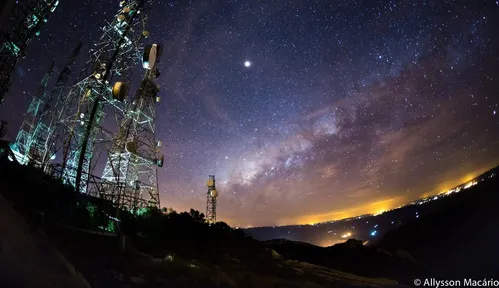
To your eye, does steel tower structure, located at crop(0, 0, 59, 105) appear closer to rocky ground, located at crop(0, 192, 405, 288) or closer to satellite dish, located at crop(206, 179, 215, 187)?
rocky ground, located at crop(0, 192, 405, 288)

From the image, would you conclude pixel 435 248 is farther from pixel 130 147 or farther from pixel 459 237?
pixel 130 147

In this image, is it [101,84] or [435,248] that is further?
[435,248]

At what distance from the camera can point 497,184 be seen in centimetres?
5225

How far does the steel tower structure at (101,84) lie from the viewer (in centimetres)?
2166

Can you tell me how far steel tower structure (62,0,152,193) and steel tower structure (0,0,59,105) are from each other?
182 inches

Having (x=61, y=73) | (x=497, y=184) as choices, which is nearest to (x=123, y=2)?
(x=61, y=73)

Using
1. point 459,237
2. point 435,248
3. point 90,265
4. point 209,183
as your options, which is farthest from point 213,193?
point 459,237

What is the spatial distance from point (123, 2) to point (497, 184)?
6605 cm

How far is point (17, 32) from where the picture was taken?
59.7 ft

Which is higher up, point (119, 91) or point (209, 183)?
point (119, 91)

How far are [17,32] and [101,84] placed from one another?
579 cm

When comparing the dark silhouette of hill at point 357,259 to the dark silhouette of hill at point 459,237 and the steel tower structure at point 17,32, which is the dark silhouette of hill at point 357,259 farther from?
the steel tower structure at point 17,32

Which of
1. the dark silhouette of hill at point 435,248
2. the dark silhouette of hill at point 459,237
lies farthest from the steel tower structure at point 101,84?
the dark silhouette of hill at point 459,237

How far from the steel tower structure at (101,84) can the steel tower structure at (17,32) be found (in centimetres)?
461
